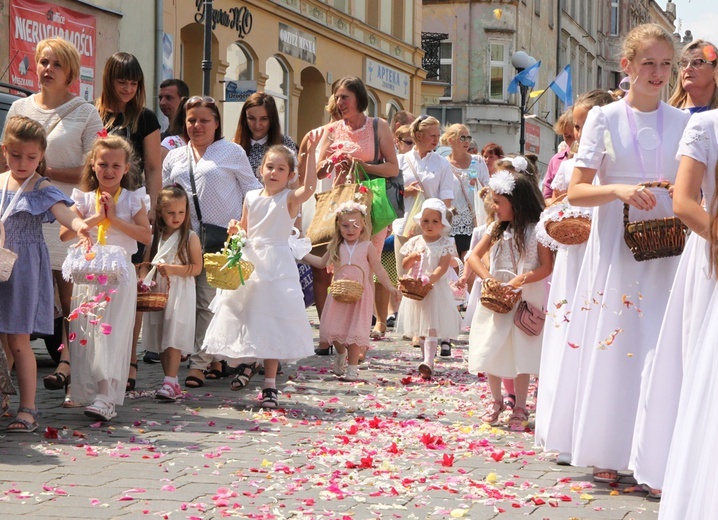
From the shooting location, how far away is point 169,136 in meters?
10.8

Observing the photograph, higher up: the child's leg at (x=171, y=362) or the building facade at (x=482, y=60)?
the building facade at (x=482, y=60)

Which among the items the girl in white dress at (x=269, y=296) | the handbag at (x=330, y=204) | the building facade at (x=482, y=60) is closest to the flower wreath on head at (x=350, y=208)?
the handbag at (x=330, y=204)

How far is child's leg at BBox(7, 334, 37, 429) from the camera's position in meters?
7.40

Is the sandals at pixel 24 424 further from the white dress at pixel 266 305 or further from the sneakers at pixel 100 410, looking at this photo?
the white dress at pixel 266 305

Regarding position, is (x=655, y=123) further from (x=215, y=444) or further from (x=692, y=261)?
(x=215, y=444)

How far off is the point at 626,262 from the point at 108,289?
10.1ft

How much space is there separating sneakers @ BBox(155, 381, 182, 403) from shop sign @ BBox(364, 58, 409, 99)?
2461 cm

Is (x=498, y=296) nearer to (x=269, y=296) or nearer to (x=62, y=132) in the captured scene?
(x=269, y=296)

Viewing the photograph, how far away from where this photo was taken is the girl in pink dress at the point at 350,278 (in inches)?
410

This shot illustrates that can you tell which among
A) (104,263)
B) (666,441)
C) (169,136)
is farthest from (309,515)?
(169,136)

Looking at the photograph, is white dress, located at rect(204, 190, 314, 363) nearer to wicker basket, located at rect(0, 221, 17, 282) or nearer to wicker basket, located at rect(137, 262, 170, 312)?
wicker basket, located at rect(137, 262, 170, 312)

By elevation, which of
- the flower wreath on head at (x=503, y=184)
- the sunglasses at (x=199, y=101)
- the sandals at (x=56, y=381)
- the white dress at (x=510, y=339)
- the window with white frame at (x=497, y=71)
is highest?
the window with white frame at (x=497, y=71)

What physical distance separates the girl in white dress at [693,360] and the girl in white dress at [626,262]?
41cm

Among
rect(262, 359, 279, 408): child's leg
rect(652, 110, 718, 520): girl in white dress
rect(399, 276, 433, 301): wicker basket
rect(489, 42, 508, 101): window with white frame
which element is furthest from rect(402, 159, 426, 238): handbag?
rect(489, 42, 508, 101): window with white frame
